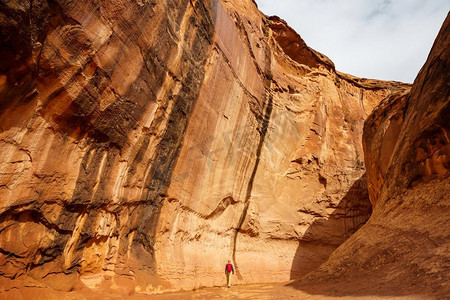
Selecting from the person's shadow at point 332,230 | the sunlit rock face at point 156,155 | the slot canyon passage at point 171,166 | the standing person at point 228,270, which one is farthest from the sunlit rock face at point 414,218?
the person's shadow at point 332,230

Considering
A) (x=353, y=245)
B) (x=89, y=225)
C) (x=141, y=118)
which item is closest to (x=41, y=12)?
(x=141, y=118)

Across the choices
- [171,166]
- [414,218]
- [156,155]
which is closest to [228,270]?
[171,166]

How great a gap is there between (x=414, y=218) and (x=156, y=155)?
6433mm

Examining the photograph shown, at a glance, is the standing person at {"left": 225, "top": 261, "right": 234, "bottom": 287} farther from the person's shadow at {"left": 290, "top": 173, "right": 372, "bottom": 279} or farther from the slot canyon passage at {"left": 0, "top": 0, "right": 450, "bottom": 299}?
the person's shadow at {"left": 290, "top": 173, "right": 372, "bottom": 279}

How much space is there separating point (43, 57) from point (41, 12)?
0.75m

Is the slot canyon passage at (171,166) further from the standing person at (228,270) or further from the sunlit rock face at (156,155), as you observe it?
the standing person at (228,270)

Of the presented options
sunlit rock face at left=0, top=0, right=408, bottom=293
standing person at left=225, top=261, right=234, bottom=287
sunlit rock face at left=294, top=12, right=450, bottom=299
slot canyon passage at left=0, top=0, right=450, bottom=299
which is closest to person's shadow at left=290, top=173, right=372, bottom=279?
sunlit rock face at left=0, top=0, right=408, bottom=293

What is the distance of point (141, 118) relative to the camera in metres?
7.55

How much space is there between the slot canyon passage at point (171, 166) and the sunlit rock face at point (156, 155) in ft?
0.12

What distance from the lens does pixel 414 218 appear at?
6340 mm

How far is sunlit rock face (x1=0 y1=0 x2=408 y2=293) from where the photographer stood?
5.28m

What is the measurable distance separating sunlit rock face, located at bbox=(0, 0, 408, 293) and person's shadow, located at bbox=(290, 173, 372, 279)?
0.06 metres

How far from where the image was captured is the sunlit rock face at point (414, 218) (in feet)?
15.6

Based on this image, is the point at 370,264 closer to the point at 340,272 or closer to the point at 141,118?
the point at 340,272
